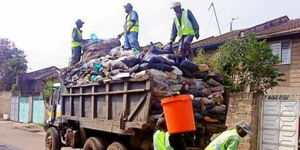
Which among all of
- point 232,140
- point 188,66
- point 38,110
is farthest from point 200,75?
point 38,110

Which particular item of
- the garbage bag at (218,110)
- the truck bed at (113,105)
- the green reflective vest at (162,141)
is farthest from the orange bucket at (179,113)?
the garbage bag at (218,110)

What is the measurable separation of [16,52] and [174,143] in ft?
127

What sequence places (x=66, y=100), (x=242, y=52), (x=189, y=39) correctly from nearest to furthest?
(x=189, y=39) → (x=66, y=100) → (x=242, y=52)

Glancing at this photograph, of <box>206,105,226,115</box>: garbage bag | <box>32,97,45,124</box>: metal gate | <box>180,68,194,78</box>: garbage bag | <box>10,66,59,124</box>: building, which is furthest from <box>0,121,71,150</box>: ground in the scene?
<box>206,105,226,115</box>: garbage bag

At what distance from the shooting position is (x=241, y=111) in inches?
336

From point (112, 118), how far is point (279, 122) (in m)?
3.82

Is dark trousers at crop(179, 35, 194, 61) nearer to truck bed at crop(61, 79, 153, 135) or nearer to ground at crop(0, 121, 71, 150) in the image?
truck bed at crop(61, 79, 153, 135)

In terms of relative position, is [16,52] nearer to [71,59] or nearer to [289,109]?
[71,59]

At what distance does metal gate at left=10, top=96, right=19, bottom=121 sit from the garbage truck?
18.0 metres

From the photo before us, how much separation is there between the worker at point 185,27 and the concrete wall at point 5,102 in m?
23.4

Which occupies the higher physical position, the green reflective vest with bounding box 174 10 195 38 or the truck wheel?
the green reflective vest with bounding box 174 10 195 38

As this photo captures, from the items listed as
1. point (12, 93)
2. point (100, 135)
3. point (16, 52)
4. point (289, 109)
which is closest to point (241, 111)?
point (289, 109)

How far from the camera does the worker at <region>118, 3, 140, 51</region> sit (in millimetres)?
8461

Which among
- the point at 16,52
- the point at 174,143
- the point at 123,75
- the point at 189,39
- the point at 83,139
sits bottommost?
the point at 83,139
